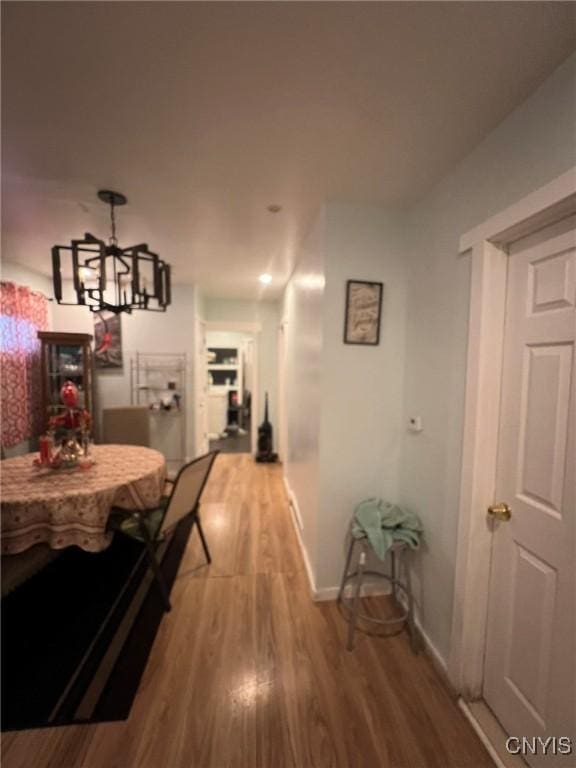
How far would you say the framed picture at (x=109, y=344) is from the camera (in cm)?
314

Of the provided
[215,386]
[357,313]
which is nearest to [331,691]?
[357,313]

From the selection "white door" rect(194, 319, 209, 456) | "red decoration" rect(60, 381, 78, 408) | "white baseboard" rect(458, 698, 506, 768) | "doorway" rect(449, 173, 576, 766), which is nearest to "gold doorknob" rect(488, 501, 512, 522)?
"doorway" rect(449, 173, 576, 766)

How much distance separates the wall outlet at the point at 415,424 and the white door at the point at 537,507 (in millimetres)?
472

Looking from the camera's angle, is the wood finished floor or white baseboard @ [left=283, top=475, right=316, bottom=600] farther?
white baseboard @ [left=283, top=475, right=316, bottom=600]

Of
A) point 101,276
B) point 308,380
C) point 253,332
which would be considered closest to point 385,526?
point 308,380

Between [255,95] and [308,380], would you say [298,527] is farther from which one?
[255,95]

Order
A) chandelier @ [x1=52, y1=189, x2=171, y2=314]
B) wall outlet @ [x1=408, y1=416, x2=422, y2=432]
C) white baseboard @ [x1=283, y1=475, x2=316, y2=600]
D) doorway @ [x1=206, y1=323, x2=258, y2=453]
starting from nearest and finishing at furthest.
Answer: chandelier @ [x1=52, y1=189, x2=171, y2=314] < wall outlet @ [x1=408, y1=416, x2=422, y2=432] < white baseboard @ [x1=283, y1=475, x2=316, y2=600] < doorway @ [x1=206, y1=323, x2=258, y2=453]

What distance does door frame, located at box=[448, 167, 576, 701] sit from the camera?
1.30 metres

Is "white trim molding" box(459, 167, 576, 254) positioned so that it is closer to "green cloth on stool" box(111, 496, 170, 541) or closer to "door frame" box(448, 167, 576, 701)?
"door frame" box(448, 167, 576, 701)

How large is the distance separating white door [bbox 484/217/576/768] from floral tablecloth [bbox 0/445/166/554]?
1.92 m

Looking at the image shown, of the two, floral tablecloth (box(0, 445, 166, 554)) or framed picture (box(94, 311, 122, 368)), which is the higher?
framed picture (box(94, 311, 122, 368))

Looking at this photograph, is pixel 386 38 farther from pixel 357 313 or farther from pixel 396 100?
pixel 357 313

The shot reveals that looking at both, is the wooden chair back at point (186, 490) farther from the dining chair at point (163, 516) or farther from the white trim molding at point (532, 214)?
the white trim molding at point (532, 214)

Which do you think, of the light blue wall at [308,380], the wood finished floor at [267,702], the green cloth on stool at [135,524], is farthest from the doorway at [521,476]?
the green cloth on stool at [135,524]
